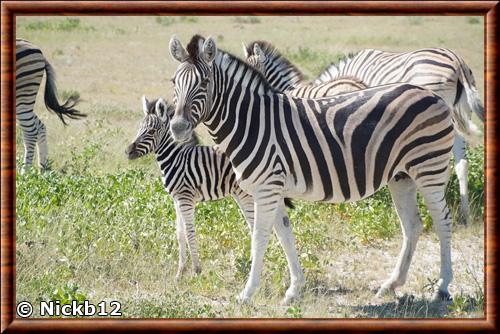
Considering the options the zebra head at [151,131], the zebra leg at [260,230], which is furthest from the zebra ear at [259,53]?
the zebra leg at [260,230]

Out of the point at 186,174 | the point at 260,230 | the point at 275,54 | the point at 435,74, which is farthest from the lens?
the point at 275,54

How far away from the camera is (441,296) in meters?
6.86

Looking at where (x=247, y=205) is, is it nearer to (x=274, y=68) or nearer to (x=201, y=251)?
(x=201, y=251)

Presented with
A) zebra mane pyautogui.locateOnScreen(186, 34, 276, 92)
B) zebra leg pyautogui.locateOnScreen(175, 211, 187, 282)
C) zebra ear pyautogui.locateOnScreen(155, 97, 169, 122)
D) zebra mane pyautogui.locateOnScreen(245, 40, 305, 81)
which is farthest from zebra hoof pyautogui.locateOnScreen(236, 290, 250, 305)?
zebra mane pyautogui.locateOnScreen(245, 40, 305, 81)

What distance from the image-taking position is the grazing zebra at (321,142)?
21.7 feet

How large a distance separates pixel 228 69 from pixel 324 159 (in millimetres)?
1272

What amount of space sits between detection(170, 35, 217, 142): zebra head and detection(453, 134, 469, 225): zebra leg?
456 cm

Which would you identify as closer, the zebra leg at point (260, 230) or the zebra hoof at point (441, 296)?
the zebra leg at point (260, 230)

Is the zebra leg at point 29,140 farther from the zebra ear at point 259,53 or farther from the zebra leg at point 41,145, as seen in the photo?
the zebra ear at point 259,53

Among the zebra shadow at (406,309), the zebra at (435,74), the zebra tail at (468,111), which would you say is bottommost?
the zebra shadow at (406,309)

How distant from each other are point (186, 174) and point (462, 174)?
403 cm

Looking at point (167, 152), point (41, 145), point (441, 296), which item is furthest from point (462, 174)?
point (41, 145)
